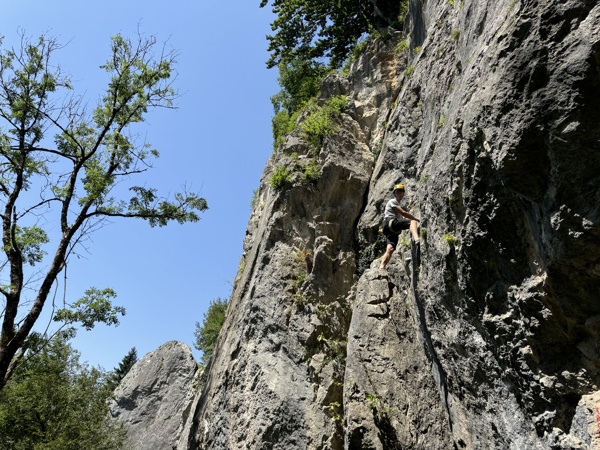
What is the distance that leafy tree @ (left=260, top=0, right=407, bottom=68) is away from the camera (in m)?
22.1

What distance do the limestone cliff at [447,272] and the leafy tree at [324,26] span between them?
25.3 ft

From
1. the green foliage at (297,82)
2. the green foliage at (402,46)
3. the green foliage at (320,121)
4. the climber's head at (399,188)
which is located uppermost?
the green foliage at (297,82)

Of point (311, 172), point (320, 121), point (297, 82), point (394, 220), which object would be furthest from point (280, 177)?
point (297, 82)

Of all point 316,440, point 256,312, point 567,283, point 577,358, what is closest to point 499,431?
point 577,358

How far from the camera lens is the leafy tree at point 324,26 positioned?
22141mm

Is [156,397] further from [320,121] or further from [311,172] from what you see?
[320,121]

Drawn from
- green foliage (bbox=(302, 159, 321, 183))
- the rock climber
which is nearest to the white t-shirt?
the rock climber

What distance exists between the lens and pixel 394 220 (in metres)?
10.5

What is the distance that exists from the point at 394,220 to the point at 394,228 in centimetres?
18

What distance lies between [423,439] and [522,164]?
531 centimetres

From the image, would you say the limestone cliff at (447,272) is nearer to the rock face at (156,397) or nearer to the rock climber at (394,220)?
the rock climber at (394,220)

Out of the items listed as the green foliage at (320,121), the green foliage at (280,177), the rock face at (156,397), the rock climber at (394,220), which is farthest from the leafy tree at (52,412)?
the rock climber at (394,220)

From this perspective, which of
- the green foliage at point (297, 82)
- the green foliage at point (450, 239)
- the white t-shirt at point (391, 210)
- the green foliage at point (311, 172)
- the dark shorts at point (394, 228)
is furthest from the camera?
the green foliage at point (297, 82)

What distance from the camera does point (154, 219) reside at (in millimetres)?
16281
